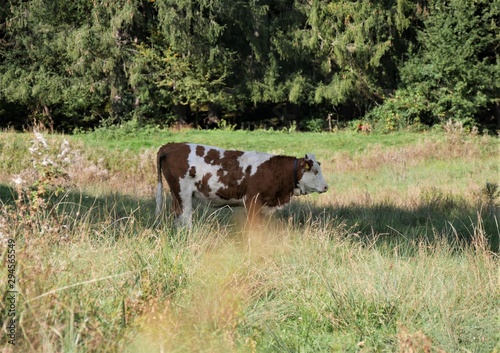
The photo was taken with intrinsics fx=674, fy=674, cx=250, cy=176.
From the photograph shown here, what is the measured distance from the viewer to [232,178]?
886 cm

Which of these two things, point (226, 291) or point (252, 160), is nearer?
point (226, 291)

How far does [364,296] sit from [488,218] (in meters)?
5.39

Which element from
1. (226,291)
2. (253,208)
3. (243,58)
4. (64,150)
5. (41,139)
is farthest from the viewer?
(243,58)

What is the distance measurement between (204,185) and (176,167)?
0.46m

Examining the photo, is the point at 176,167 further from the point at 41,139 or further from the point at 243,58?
the point at 243,58

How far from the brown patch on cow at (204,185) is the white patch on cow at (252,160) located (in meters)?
0.46

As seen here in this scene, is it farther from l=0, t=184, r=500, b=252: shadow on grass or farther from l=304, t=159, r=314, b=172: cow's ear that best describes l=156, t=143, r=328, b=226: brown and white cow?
l=0, t=184, r=500, b=252: shadow on grass

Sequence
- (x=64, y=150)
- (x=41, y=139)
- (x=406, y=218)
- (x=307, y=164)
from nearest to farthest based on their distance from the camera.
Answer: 1. (x=41, y=139)
2. (x=64, y=150)
3. (x=307, y=164)
4. (x=406, y=218)

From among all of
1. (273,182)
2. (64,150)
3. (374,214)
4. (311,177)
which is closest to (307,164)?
(311,177)

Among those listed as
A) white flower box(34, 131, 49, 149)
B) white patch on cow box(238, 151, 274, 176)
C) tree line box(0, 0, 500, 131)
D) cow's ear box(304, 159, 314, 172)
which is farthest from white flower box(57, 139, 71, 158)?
tree line box(0, 0, 500, 131)

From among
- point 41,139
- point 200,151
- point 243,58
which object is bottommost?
point 200,151

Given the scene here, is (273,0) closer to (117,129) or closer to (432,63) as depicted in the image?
(432,63)

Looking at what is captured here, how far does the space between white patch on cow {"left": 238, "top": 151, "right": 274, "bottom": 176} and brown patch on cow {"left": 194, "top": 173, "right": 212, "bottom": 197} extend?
461mm

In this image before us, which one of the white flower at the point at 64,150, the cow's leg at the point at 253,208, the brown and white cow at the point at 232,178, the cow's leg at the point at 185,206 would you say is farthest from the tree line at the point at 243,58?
the white flower at the point at 64,150
